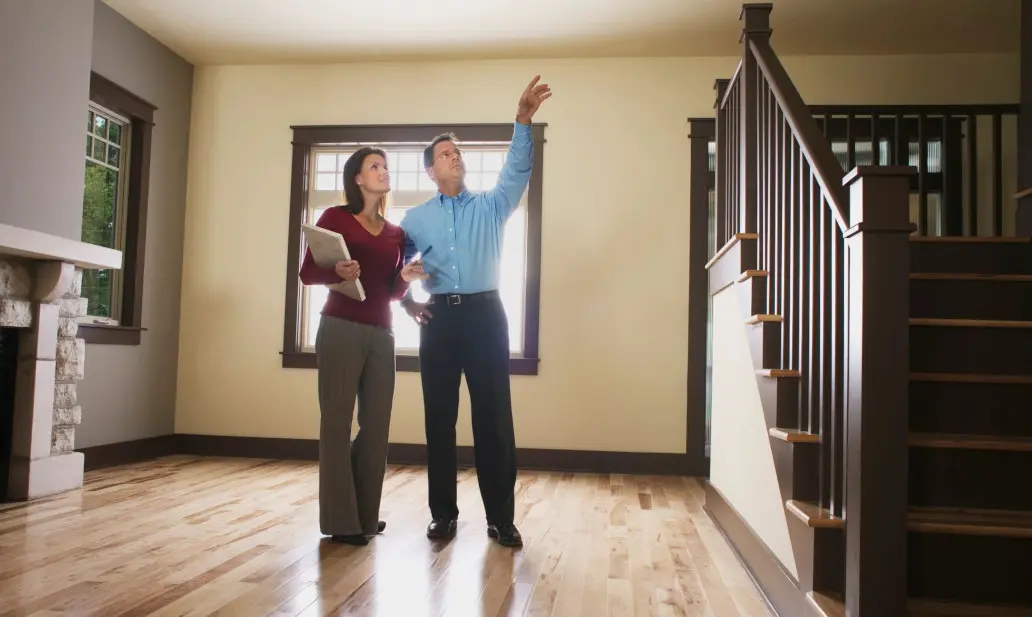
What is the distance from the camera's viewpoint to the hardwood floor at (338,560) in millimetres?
2295

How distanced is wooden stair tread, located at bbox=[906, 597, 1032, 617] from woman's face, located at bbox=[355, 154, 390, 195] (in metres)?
2.24

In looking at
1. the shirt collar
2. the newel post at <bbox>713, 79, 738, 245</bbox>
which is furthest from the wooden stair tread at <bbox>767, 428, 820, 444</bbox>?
the newel post at <bbox>713, 79, 738, 245</bbox>

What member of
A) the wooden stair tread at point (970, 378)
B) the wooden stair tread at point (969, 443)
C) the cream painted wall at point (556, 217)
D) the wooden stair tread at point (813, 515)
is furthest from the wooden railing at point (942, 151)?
the wooden stair tread at point (813, 515)

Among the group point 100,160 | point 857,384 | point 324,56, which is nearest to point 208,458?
point 100,160

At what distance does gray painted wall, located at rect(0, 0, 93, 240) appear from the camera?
3771mm

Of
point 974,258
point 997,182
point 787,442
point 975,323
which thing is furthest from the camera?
point 997,182

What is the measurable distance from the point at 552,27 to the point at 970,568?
13.2 ft

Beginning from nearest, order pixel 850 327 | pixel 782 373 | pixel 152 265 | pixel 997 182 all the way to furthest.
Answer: pixel 850 327, pixel 782 373, pixel 997 182, pixel 152 265

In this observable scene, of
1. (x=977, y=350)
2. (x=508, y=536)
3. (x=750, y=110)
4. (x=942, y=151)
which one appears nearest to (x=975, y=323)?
(x=977, y=350)

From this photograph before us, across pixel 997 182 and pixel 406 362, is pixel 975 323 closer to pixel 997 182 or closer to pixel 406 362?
pixel 997 182

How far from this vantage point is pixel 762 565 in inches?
102

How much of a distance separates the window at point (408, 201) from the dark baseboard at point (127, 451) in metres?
0.98

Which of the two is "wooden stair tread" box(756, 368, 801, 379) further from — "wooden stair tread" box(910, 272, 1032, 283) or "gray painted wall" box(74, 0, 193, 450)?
"gray painted wall" box(74, 0, 193, 450)

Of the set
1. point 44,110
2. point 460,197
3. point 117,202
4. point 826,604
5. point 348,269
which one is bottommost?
point 826,604
